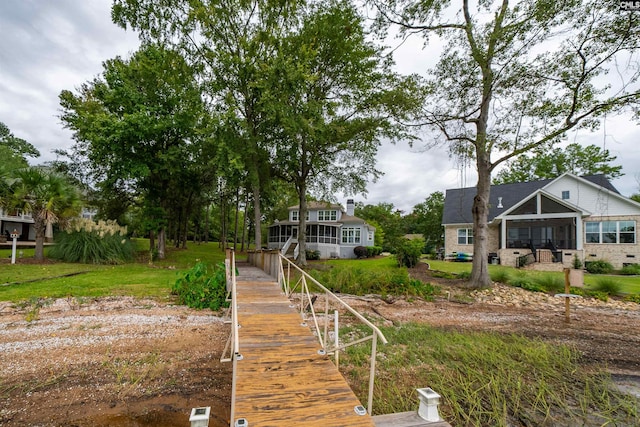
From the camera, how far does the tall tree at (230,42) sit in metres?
13.7

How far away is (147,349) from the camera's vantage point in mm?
4707

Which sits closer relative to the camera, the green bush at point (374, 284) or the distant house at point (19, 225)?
the green bush at point (374, 284)

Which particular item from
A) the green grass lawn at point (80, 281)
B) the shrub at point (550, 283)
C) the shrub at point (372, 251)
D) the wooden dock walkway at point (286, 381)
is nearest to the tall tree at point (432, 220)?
the shrub at point (372, 251)

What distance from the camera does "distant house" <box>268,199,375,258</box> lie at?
26.4 meters

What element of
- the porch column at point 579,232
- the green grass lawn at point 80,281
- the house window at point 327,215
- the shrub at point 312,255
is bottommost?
the shrub at point 312,255

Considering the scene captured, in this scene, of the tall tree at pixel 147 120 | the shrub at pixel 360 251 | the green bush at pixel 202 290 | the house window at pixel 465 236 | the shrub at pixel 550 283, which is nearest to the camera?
the green bush at pixel 202 290

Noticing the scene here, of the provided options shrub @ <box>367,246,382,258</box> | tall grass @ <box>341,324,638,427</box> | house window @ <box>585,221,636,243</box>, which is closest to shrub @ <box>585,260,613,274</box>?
house window @ <box>585,221,636,243</box>

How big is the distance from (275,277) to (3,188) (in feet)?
44.3

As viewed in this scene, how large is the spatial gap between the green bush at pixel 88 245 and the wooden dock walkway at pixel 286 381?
13085mm

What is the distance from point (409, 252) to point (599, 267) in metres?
10.5

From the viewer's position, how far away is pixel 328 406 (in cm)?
227

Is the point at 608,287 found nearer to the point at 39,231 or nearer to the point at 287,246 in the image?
the point at 287,246

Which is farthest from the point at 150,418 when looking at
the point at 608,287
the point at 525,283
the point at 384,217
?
the point at 384,217

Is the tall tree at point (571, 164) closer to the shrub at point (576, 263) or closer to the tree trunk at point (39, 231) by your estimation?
the shrub at point (576, 263)
